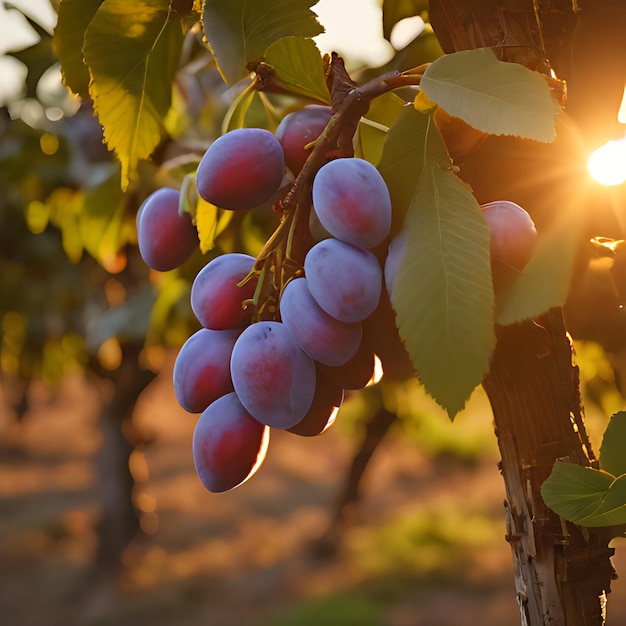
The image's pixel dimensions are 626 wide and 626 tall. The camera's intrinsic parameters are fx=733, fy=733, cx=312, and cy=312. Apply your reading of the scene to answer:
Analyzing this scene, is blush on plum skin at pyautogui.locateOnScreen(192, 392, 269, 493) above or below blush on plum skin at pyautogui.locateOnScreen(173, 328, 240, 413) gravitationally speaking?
below

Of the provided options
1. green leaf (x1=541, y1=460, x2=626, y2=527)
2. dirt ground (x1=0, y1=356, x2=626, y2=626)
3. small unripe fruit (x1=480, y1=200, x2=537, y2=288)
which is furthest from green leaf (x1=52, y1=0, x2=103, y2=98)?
dirt ground (x1=0, y1=356, x2=626, y2=626)

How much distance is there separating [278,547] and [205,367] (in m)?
6.00

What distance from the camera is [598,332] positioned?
1.98 feet

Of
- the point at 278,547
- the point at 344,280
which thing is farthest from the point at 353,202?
the point at 278,547

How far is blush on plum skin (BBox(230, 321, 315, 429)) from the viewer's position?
51 centimetres

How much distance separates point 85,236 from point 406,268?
0.85 m

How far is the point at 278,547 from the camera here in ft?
20.5

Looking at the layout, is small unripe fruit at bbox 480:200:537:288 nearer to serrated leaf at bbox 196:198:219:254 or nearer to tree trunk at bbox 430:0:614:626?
tree trunk at bbox 430:0:614:626

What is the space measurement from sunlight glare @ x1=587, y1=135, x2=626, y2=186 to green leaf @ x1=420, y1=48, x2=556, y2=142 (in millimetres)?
92

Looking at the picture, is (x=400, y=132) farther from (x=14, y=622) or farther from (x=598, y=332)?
(x=14, y=622)

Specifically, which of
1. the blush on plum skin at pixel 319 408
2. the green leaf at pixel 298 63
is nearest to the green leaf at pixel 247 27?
the green leaf at pixel 298 63

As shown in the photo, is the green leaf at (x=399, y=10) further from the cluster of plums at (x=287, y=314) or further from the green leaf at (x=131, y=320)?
the green leaf at (x=131, y=320)

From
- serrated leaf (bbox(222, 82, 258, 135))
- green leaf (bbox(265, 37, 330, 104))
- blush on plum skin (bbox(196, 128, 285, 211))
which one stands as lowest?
blush on plum skin (bbox(196, 128, 285, 211))

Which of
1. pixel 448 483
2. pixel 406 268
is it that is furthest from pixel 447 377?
pixel 448 483
